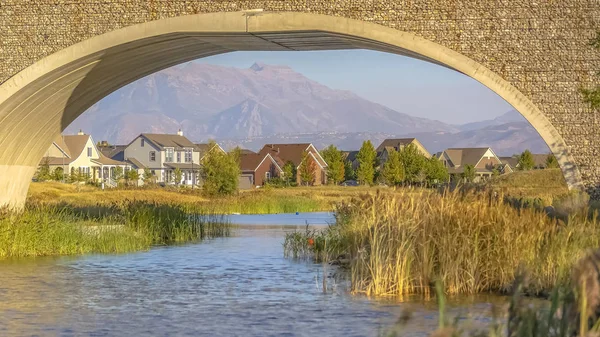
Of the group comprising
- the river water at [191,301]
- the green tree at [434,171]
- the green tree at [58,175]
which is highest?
the green tree at [434,171]

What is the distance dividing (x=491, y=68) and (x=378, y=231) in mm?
5240

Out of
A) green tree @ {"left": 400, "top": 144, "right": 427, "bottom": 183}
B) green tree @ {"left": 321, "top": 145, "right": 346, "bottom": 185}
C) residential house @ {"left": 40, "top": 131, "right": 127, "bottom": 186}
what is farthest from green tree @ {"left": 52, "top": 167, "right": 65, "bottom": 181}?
green tree @ {"left": 400, "top": 144, "right": 427, "bottom": 183}

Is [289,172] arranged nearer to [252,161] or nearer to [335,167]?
[335,167]

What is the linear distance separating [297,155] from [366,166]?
45.7 feet

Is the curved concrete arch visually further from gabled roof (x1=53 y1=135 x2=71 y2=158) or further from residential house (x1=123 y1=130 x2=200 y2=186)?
residential house (x1=123 y1=130 x2=200 y2=186)

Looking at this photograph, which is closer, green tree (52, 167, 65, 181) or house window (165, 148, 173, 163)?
green tree (52, 167, 65, 181)

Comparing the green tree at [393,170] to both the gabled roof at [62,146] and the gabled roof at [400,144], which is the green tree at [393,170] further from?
the gabled roof at [400,144]

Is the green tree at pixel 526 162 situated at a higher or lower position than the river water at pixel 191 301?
higher

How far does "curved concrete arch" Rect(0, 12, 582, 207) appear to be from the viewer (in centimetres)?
1730

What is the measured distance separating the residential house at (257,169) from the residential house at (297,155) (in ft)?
4.95

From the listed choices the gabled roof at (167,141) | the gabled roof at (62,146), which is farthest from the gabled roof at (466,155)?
the gabled roof at (62,146)

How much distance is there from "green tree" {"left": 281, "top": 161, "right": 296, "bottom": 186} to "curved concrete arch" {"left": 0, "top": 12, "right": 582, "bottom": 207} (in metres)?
52.2

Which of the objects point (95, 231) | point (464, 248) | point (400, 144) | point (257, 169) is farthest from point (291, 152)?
point (464, 248)

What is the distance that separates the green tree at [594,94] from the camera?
1655cm
